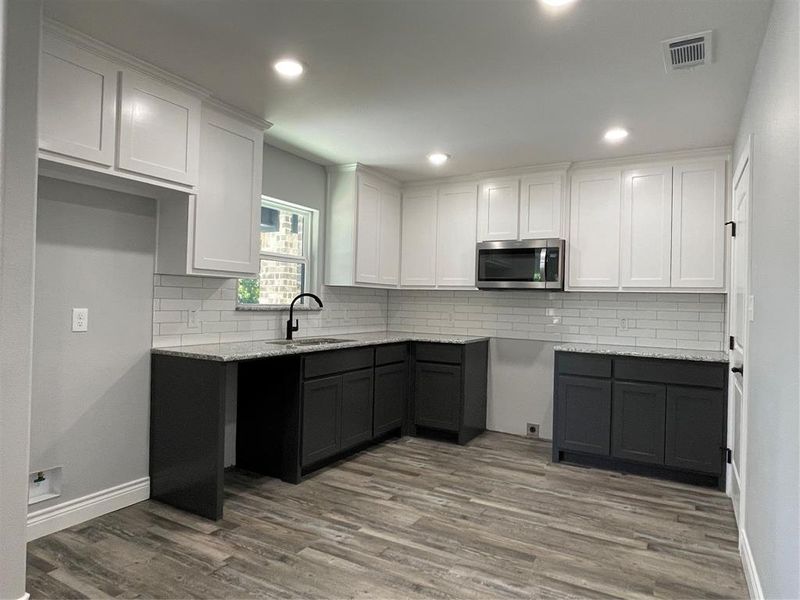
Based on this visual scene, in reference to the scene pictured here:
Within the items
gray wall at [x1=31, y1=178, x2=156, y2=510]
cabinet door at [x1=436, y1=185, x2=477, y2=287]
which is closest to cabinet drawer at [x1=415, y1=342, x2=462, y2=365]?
cabinet door at [x1=436, y1=185, x2=477, y2=287]

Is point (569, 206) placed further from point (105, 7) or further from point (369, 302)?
point (105, 7)

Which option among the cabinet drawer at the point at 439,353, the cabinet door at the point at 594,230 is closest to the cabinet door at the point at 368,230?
the cabinet drawer at the point at 439,353

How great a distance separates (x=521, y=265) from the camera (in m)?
4.44

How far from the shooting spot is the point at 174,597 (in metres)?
2.08

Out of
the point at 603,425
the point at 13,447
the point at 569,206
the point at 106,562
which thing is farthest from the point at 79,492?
the point at 569,206

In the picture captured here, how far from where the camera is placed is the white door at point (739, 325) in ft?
8.64

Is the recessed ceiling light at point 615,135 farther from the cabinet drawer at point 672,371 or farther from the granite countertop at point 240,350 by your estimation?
the granite countertop at point 240,350

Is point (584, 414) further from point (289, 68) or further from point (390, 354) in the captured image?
point (289, 68)

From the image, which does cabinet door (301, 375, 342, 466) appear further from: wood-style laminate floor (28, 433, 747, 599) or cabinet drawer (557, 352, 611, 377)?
cabinet drawer (557, 352, 611, 377)

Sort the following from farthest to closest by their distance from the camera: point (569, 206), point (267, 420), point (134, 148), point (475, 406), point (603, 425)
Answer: point (475, 406)
point (569, 206)
point (603, 425)
point (267, 420)
point (134, 148)

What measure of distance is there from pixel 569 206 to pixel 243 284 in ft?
9.07

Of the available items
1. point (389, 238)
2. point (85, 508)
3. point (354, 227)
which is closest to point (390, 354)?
point (354, 227)

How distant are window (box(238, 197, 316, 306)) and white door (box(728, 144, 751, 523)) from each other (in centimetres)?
318

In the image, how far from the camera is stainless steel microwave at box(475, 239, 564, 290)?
4277 mm
